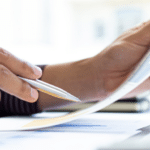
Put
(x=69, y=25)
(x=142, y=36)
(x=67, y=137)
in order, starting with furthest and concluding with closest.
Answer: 1. (x=69, y=25)
2. (x=142, y=36)
3. (x=67, y=137)

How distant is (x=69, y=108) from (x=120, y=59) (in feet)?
0.51

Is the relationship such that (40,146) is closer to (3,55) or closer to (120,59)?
(3,55)

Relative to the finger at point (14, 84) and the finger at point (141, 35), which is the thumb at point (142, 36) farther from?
the finger at point (14, 84)

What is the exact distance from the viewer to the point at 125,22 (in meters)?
2.88

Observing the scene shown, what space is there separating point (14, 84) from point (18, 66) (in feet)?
0.06

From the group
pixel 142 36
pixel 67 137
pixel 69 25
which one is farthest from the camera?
pixel 69 25

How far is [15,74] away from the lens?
0.83 ft

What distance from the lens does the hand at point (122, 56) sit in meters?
0.37

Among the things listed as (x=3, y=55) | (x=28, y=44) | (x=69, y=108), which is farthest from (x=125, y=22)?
(x=3, y=55)

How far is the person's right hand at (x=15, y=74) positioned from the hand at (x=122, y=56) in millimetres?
154

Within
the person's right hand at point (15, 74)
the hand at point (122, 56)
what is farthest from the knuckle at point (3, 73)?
the hand at point (122, 56)

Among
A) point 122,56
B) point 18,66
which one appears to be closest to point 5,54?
point 18,66

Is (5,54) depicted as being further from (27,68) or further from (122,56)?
(122,56)

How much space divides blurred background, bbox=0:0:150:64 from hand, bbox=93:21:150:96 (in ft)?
5.06
